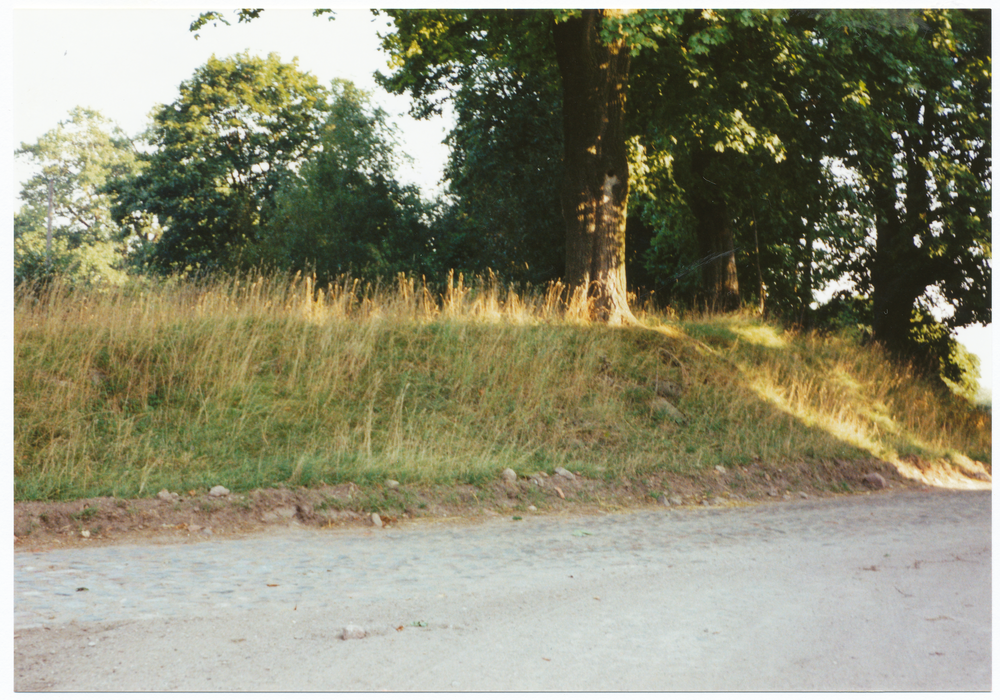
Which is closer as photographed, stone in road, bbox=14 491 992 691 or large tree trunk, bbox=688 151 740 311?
stone in road, bbox=14 491 992 691

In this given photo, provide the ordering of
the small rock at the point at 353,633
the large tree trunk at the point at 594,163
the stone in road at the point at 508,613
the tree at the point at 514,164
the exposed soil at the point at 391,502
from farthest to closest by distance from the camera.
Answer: the tree at the point at 514,164 < the large tree trunk at the point at 594,163 < the exposed soil at the point at 391,502 < the small rock at the point at 353,633 < the stone in road at the point at 508,613

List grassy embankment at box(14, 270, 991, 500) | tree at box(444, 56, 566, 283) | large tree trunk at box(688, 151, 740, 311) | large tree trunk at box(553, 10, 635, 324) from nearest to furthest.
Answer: grassy embankment at box(14, 270, 991, 500) < large tree trunk at box(553, 10, 635, 324) < large tree trunk at box(688, 151, 740, 311) < tree at box(444, 56, 566, 283)

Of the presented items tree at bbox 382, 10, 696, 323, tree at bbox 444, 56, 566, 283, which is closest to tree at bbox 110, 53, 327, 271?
tree at bbox 444, 56, 566, 283

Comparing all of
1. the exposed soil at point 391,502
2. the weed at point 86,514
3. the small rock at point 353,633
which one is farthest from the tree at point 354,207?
the small rock at point 353,633

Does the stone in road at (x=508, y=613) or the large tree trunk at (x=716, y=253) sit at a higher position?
the large tree trunk at (x=716, y=253)

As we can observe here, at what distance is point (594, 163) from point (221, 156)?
23234mm

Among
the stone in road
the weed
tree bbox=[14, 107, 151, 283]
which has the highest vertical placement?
tree bbox=[14, 107, 151, 283]

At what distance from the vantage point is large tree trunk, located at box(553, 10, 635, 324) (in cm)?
1332

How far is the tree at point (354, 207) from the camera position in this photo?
24.6 metres

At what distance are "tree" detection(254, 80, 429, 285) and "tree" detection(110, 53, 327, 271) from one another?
10.8 ft

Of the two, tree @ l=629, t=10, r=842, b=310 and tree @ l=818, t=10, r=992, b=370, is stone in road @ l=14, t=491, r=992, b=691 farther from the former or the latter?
tree @ l=818, t=10, r=992, b=370

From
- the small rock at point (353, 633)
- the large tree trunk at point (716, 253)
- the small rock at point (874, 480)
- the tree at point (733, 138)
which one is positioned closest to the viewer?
the small rock at point (353, 633)

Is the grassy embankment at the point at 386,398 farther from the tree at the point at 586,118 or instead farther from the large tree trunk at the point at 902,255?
the large tree trunk at the point at 902,255

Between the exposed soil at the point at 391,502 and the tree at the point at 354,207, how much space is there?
16.5 meters
